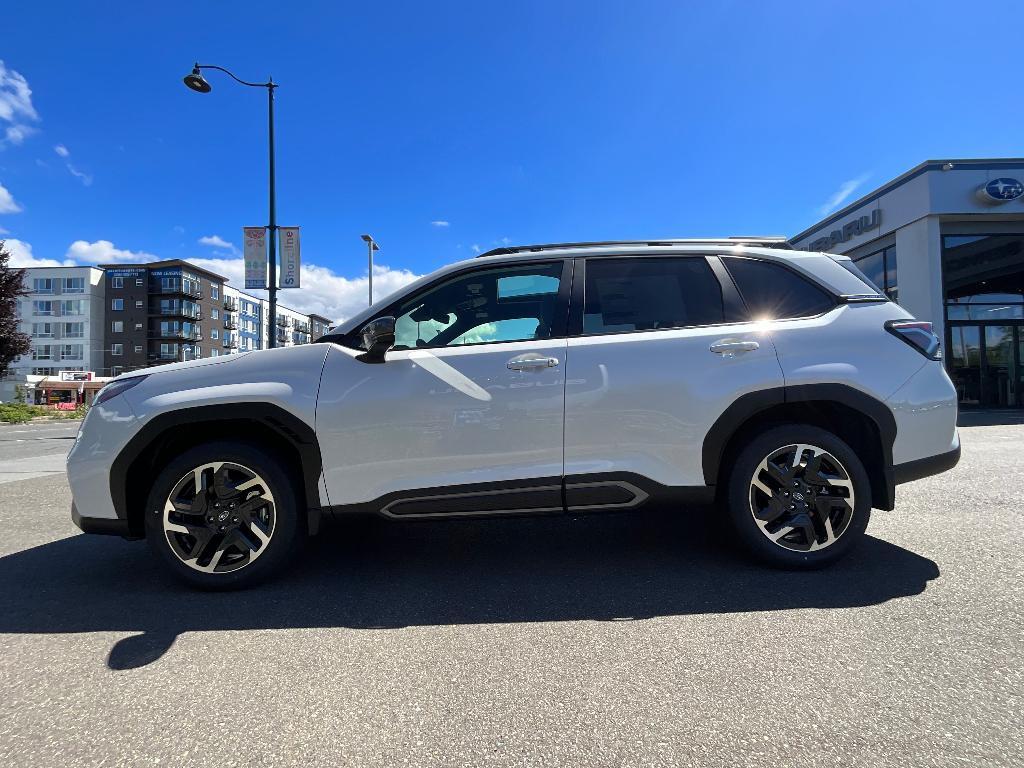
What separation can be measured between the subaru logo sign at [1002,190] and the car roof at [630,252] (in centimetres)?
1716

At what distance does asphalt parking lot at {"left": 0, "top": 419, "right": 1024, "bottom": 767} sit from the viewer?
68.4 inches

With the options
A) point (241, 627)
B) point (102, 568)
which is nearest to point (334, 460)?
point (241, 627)

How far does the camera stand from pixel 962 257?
54.6 ft

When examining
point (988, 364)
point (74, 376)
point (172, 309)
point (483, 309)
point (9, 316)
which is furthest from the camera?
point (172, 309)

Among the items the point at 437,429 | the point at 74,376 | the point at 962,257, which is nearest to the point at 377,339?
the point at 437,429

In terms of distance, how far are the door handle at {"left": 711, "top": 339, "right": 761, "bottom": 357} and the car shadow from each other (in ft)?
3.98

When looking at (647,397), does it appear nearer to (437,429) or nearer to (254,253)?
(437,429)

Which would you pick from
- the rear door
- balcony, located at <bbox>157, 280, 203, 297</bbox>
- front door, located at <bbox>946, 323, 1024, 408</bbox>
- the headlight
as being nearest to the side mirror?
the rear door

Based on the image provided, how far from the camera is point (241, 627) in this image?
2551 mm

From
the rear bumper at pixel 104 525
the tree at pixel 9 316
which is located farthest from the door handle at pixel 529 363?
the tree at pixel 9 316

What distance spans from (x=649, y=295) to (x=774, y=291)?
2.37ft

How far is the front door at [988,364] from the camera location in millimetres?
17328

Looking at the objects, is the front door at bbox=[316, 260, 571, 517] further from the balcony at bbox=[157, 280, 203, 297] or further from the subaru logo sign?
the balcony at bbox=[157, 280, 203, 297]

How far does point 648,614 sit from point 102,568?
3.27 meters
